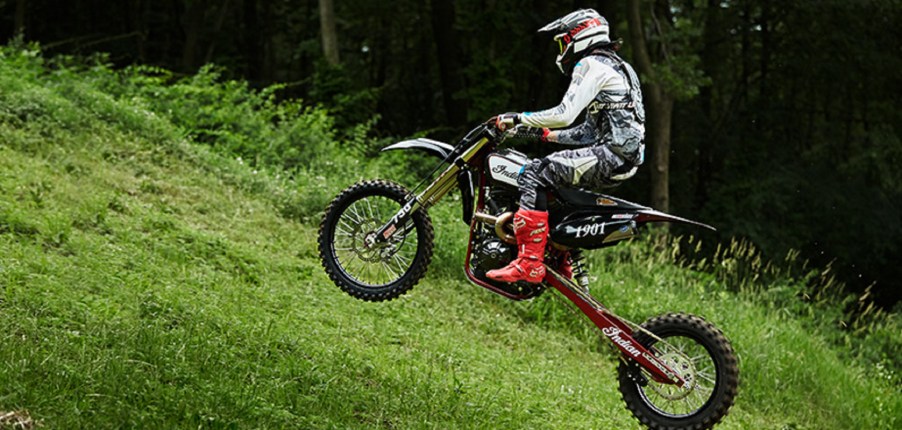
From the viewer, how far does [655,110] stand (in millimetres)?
19359

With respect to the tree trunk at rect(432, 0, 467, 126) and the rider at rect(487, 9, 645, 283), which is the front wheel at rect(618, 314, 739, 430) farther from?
the tree trunk at rect(432, 0, 467, 126)

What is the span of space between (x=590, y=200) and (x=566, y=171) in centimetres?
27

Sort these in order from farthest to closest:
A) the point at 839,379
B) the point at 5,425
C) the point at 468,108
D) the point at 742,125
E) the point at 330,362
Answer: the point at 742,125, the point at 468,108, the point at 839,379, the point at 330,362, the point at 5,425

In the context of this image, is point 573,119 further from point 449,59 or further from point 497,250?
point 449,59

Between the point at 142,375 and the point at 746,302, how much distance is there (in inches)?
334

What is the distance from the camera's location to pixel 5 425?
5.33m

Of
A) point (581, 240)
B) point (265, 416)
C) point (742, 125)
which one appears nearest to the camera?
point (265, 416)

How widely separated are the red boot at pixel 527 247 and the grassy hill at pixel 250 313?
4.44 ft

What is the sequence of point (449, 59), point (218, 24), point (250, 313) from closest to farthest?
point (250, 313)
point (449, 59)
point (218, 24)

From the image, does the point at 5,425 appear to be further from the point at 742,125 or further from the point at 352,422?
the point at 742,125

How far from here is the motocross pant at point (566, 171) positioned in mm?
6629

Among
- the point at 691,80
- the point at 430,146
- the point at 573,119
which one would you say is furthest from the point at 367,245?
the point at 691,80

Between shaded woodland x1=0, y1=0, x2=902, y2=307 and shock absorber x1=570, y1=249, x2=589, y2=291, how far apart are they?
11.5 metres

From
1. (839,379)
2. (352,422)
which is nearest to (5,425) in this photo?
(352,422)
